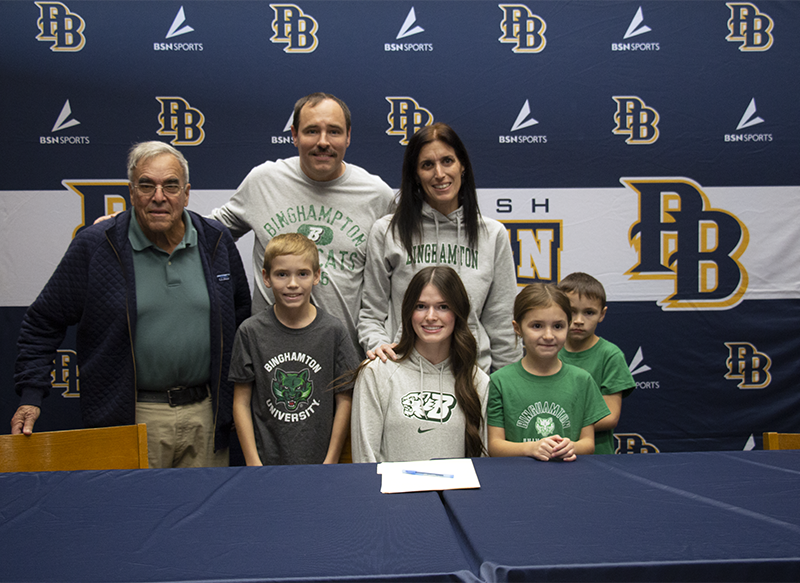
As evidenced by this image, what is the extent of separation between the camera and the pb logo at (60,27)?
A: 108 inches

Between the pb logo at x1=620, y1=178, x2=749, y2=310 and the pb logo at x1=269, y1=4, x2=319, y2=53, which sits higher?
the pb logo at x1=269, y1=4, x2=319, y2=53

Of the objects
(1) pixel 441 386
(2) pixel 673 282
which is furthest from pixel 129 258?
(2) pixel 673 282

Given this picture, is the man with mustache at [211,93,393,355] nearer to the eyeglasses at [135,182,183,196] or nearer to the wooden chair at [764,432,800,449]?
the eyeglasses at [135,182,183,196]

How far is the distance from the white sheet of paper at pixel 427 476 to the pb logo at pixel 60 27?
109 inches

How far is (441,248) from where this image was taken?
1.96 meters

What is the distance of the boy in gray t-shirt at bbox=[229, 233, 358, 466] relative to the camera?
69.2 inches

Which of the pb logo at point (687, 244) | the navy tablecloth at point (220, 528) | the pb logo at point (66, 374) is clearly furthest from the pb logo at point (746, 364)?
the pb logo at point (66, 374)

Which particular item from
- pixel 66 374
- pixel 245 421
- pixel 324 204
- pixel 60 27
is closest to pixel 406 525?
pixel 245 421

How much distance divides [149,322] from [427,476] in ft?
3.76

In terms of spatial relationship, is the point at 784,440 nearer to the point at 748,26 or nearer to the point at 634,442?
the point at 634,442

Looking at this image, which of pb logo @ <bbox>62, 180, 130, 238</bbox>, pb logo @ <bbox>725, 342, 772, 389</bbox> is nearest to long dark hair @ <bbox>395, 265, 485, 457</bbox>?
pb logo @ <bbox>62, 180, 130, 238</bbox>

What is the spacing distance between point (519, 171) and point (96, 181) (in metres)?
2.22

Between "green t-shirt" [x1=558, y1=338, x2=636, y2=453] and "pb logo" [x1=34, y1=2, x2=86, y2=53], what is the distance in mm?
2837

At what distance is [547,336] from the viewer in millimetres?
1657
